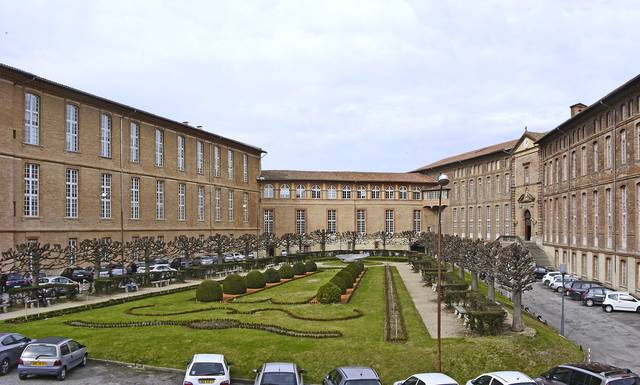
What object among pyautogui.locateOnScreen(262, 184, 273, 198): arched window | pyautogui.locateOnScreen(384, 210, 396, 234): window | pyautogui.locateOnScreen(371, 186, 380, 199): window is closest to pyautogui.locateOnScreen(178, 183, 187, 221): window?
pyautogui.locateOnScreen(262, 184, 273, 198): arched window

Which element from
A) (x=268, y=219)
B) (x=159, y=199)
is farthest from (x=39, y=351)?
(x=268, y=219)

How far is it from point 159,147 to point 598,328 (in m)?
45.4

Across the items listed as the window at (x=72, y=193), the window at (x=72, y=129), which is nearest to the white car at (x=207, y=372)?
the window at (x=72, y=193)

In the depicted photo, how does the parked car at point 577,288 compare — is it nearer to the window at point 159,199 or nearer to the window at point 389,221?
the window at point 159,199

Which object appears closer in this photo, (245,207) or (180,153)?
(180,153)

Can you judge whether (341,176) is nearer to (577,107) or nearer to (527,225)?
(527,225)

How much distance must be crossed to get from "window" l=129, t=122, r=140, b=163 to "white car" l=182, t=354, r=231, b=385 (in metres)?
42.2

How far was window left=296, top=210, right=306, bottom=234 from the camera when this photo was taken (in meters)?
79.2

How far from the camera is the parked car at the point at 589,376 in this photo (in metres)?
13.5

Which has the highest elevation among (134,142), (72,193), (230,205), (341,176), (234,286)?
(134,142)

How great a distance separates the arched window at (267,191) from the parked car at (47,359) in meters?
62.0

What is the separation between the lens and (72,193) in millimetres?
46875

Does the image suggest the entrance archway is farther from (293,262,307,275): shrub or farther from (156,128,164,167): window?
(156,128,164,167): window

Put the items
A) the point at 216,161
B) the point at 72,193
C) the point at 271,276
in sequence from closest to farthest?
the point at 271,276 → the point at 72,193 → the point at 216,161
